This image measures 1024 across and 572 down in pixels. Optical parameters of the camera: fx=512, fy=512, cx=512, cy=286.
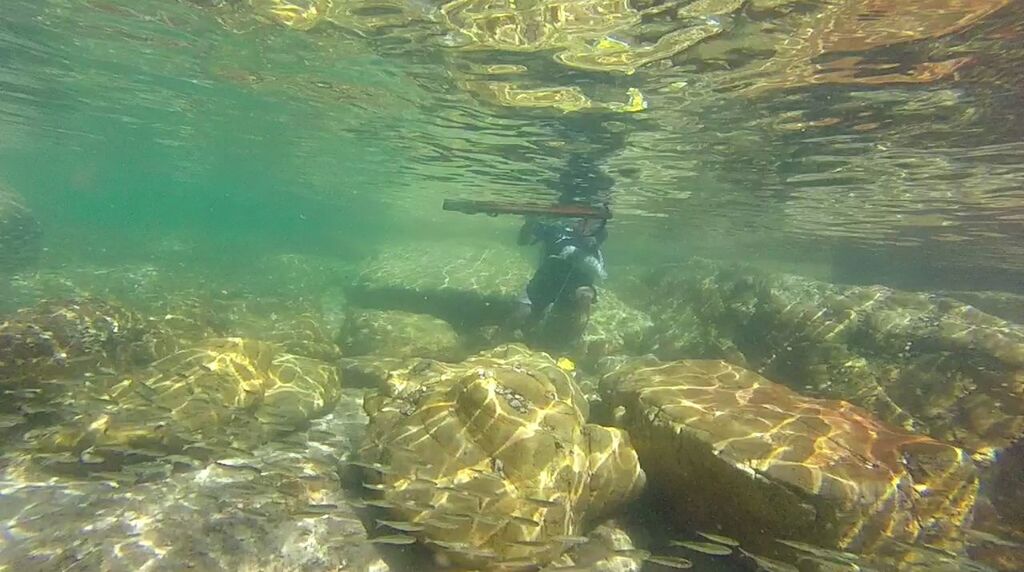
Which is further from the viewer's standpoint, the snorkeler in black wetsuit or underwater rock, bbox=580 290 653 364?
underwater rock, bbox=580 290 653 364

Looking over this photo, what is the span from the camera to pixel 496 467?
5.91 metres

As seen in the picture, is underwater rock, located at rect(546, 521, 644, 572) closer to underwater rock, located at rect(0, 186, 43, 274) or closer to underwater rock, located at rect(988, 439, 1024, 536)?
underwater rock, located at rect(988, 439, 1024, 536)

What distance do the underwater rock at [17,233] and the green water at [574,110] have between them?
1571 mm

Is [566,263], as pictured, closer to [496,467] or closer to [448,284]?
[448,284]

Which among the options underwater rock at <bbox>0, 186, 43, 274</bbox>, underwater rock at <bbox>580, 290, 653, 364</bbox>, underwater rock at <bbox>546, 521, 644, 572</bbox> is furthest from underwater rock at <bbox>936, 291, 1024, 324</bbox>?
underwater rock at <bbox>0, 186, 43, 274</bbox>

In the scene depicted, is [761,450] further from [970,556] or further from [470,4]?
[470,4]

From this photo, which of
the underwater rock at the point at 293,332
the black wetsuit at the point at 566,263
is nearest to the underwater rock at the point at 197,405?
the underwater rock at the point at 293,332

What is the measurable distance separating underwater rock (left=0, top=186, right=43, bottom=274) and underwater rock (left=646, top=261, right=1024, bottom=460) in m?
24.9

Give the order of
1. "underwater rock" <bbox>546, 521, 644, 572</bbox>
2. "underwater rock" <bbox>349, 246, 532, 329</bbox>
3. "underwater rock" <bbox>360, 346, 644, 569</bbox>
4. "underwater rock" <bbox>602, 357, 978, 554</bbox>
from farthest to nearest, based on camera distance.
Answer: "underwater rock" <bbox>349, 246, 532, 329</bbox> → "underwater rock" <bbox>546, 521, 644, 572</bbox> → "underwater rock" <bbox>602, 357, 978, 554</bbox> → "underwater rock" <bbox>360, 346, 644, 569</bbox>

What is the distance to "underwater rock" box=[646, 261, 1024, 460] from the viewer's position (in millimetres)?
8797

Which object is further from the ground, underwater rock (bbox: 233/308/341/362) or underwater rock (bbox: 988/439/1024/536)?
underwater rock (bbox: 988/439/1024/536)

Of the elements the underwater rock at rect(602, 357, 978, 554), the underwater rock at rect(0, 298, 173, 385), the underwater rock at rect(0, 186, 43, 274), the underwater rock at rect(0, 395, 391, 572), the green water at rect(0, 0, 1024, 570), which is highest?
the green water at rect(0, 0, 1024, 570)

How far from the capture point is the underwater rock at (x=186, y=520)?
17.1ft

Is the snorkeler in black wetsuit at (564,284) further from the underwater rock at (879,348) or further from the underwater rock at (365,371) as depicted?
the underwater rock at (365,371)
